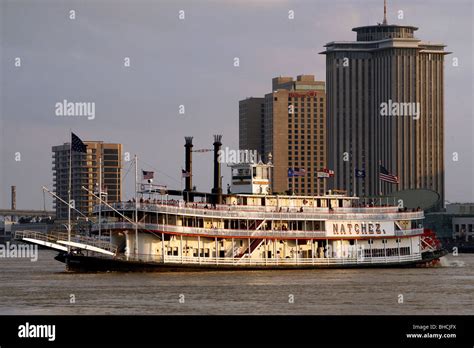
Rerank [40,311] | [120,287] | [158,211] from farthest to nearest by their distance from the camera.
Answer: [158,211], [120,287], [40,311]

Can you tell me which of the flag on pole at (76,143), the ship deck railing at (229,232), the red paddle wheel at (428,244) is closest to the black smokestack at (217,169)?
the ship deck railing at (229,232)

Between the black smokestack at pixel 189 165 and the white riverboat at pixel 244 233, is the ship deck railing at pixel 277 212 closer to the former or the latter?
the white riverboat at pixel 244 233

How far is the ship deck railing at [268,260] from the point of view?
89.1m

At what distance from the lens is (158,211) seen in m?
88.7

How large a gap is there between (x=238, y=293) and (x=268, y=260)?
80.4 ft

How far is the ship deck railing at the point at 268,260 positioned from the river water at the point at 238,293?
2002 millimetres

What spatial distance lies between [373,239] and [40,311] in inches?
1824

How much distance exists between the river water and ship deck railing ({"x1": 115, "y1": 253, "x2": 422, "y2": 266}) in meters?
2.00

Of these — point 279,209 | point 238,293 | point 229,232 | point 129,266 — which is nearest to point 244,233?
point 229,232

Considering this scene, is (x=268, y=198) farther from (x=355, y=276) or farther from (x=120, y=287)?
(x=120, y=287)

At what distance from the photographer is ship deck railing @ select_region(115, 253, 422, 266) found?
3509 inches

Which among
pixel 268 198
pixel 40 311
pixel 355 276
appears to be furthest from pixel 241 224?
pixel 40 311

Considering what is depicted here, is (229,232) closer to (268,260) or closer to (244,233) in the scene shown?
(244,233)
